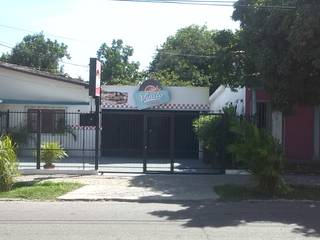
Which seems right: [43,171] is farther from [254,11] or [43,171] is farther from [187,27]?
[187,27]

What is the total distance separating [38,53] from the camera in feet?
221

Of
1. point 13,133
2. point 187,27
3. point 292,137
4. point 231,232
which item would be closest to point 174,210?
point 231,232

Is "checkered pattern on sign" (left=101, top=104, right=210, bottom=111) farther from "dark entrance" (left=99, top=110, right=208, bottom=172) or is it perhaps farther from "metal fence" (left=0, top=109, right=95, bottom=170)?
"metal fence" (left=0, top=109, right=95, bottom=170)

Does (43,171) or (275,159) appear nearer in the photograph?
(275,159)

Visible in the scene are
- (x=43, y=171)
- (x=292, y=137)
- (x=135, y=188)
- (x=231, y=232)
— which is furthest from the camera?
(x=292, y=137)

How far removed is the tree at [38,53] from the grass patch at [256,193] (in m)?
51.4

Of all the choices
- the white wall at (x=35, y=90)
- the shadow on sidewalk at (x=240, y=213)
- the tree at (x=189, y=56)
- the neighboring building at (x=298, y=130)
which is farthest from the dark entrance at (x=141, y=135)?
the shadow on sidewalk at (x=240, y=213)

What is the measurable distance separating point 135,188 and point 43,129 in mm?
12731

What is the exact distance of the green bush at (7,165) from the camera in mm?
15430

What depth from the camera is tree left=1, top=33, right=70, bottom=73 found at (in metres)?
65.4

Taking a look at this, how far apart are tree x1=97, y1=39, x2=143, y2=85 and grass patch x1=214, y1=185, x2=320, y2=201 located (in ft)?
157

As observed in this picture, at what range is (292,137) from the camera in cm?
2391

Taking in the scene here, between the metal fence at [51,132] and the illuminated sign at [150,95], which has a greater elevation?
the illuminated sign at [150,95]

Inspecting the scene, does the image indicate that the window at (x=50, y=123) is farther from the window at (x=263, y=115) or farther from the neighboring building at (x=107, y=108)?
the window at (x=263, y=115)
